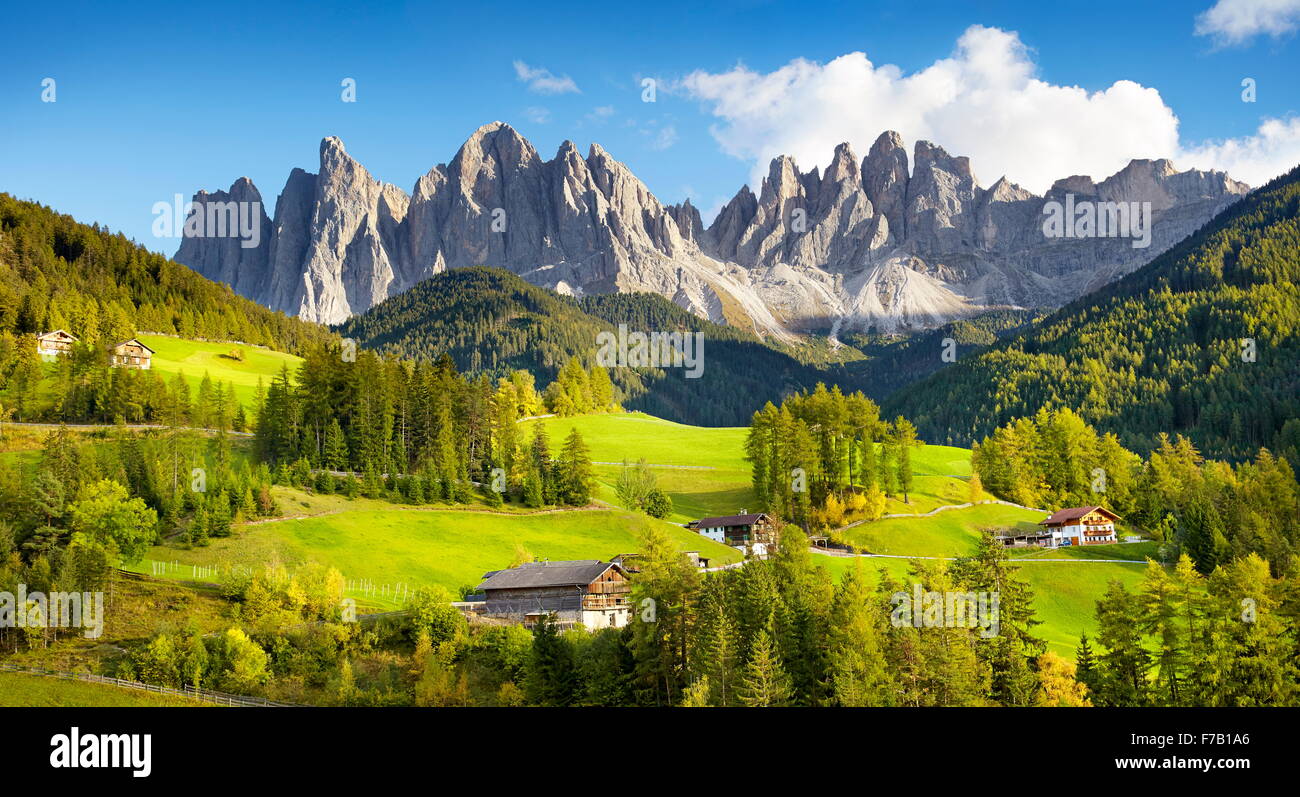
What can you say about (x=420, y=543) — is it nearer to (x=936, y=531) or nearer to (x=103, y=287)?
(x=936, y=531)

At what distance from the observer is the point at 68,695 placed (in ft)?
177

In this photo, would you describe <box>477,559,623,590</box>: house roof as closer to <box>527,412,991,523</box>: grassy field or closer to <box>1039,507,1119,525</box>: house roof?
<box>527,412,991,523</box>: grassy field

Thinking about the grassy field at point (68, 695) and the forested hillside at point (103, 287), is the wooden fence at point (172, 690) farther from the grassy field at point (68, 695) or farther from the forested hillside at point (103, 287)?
the forested hillside at point (103, 287)

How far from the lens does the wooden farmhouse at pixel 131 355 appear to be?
429 feet

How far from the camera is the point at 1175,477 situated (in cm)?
11912

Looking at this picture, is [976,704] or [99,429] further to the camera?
[99,429]

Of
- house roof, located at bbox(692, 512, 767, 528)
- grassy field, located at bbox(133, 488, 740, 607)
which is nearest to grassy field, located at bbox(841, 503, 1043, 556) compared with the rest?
house roof, located at bbox(692, 512, 767, 528)

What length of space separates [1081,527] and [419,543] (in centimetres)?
7148

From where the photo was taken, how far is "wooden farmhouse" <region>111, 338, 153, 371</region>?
131 meters

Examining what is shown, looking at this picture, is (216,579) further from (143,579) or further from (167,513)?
(167,513)

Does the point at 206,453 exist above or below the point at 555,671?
above

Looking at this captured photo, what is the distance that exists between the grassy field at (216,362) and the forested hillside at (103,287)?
528 cm
